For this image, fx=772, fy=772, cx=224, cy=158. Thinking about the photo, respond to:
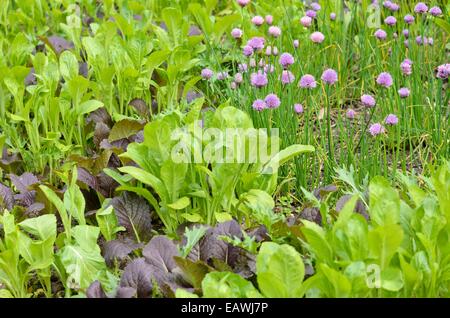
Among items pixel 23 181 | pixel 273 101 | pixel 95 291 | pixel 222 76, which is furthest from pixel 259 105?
pixel 95 291

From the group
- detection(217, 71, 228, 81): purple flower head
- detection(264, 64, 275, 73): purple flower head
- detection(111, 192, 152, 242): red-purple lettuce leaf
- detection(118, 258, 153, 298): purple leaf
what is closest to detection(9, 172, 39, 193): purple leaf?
detection(111, 192, 152, 242): red-purple lettuce leaf

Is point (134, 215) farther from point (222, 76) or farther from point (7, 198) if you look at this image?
point (222, 76)

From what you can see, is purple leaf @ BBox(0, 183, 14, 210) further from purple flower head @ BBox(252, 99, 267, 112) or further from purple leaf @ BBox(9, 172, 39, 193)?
purple flower head @ BBox(252, 99, 267, 112)

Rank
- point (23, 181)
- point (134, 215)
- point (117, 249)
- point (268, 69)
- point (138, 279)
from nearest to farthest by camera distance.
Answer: point (138, 279)
point (117, 249)
point (134, 215)
point (23, 181)
point (268, 69)

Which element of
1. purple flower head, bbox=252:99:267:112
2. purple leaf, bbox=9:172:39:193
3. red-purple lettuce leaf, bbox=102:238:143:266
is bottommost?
red-purple lettuce leaf, bbox=102:238:143:266

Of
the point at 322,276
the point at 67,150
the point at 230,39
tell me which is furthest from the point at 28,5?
the point at 322,276

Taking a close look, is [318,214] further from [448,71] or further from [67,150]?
[67,150]

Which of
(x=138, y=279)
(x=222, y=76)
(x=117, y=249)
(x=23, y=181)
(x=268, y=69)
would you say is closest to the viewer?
(x=138, y=279)

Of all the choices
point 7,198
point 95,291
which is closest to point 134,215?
point 7,198

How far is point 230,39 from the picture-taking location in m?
4.87

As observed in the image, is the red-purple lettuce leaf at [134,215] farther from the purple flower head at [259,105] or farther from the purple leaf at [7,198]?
the purple flower head at [259,105]

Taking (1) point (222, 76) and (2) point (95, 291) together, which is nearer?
(2) point (95, 291)

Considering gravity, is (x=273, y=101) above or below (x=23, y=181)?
above
